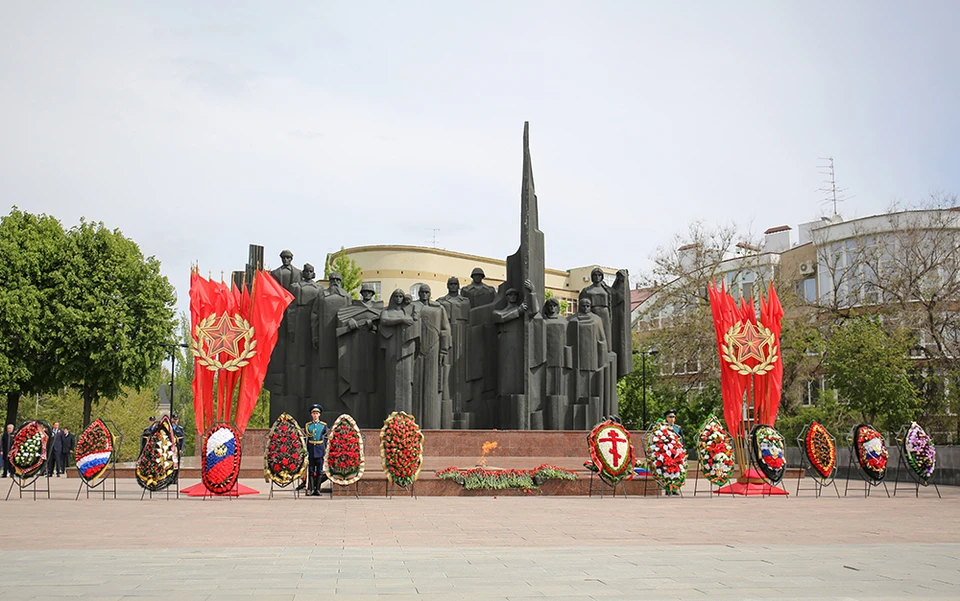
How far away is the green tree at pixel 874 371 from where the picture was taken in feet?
98.4

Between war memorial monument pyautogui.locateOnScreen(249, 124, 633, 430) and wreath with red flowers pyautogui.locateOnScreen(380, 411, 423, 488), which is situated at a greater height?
war memorial monument pyautogui.locateOnScreen(249, 124, 633, 430)

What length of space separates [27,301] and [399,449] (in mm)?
20004

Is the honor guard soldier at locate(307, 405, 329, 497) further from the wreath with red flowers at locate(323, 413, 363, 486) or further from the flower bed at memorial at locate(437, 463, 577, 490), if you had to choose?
the flower bed at memorial at locate(437, 463, 577, 490)

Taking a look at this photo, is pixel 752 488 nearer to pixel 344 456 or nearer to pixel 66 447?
pixel 344 456

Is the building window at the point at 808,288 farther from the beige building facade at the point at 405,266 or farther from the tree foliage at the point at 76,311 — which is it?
the tree foliage at the point at 76,311

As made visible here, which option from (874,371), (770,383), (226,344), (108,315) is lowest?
(770,383)

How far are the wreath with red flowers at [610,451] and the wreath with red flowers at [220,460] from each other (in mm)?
6201

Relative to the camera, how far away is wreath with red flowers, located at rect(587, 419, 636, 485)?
1659 centimetres

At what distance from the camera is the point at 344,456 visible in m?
15.9

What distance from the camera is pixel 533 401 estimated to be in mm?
22609

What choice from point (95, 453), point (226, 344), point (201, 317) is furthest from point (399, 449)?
point (95, 453)

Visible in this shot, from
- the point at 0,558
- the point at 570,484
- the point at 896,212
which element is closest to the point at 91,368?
the point at 570,484

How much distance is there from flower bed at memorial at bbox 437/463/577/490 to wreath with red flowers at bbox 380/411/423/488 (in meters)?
1.14

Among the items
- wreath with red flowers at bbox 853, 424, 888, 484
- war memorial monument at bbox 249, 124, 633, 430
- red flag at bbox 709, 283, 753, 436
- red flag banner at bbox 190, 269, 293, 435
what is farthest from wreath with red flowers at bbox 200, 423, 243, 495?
wreath with red flowers at bbox 853, 424, 888, 484
